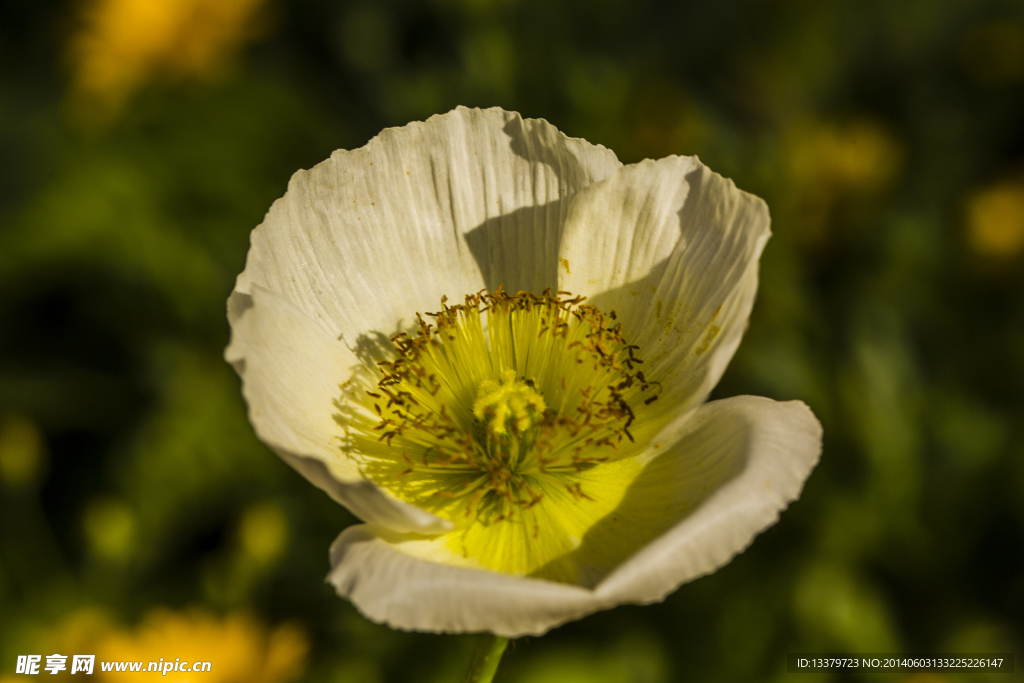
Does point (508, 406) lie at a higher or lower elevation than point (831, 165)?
lower

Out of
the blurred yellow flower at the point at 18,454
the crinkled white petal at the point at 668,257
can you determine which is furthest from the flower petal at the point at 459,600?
the blurred yellow flower at the point at 18,454

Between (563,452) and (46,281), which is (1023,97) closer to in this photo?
(563,452)

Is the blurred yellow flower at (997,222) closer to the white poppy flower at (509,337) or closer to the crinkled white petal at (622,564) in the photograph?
the white poppy flower at (509,337)

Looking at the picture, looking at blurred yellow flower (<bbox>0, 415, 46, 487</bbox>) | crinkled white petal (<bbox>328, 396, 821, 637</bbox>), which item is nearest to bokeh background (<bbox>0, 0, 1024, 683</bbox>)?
blurred yellow flower (<bbox>0, 415, 46, 487</bbox>)

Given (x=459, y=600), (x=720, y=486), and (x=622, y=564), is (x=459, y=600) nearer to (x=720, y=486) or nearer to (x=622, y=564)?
(x=622, y=564)

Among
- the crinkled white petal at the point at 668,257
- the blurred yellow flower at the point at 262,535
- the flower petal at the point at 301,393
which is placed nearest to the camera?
the flower petal at the point at 301,393

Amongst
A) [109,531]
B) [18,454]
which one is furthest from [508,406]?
[18,454]

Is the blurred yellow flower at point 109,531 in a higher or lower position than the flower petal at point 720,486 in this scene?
lower
